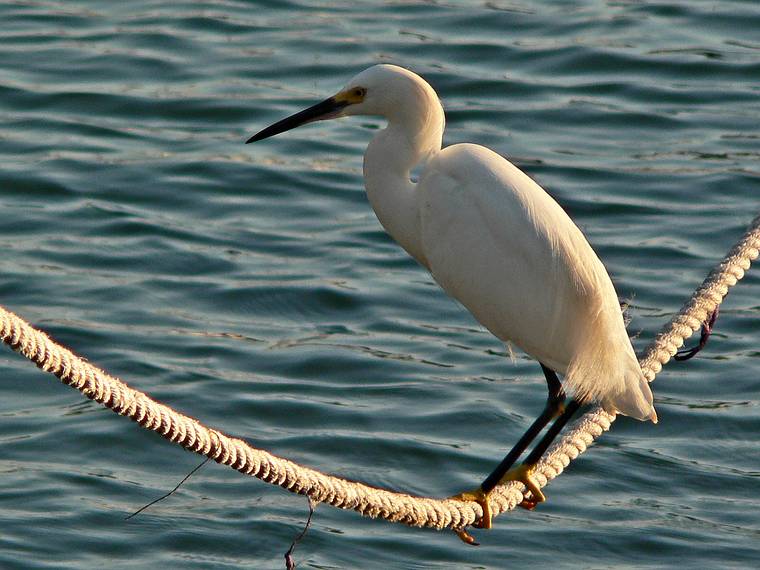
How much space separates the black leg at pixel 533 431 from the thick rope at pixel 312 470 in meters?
0.04

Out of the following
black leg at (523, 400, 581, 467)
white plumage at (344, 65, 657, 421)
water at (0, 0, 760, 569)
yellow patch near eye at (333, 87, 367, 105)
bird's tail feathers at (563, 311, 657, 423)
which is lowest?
water at (0, 0, 760, 569)

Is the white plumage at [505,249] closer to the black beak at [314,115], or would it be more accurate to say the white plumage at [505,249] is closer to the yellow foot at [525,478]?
the black beak at [314,115]

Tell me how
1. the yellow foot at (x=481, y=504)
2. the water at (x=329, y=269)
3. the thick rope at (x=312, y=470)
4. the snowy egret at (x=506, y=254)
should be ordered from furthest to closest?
1. the water at (x=329, y=269)
2. the snowy egret at (x=506, y=254)
3. the yellow foot at (x=481, y=504)
4. the thick rope at (x=312, y=470)

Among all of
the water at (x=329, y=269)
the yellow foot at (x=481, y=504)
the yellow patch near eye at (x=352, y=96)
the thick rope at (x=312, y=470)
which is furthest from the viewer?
the water at (x=329, y=269)

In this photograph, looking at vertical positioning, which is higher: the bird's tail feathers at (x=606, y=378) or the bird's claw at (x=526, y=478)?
the bird's tail feathers at (x=606, y=378)

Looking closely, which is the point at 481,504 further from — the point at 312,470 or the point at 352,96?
the point at 352,96

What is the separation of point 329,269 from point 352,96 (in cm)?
396

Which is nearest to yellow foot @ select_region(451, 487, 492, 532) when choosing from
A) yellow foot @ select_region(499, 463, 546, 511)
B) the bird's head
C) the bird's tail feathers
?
yellow foot @ select_region(499, 463, 546, 511)

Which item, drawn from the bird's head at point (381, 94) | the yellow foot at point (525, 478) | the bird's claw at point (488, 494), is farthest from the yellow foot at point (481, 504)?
the bird's head at point (381, 94)

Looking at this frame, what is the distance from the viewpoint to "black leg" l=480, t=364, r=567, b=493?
4.67m

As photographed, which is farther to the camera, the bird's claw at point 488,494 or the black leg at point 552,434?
the black leg at point 552,434

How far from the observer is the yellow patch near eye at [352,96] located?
4.78m

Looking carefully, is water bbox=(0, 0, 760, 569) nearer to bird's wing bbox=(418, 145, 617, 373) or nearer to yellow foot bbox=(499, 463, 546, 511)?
yellow foot bbox=(499, 463, 546, 511)

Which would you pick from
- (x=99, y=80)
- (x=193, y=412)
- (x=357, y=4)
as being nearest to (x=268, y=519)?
(x=193, y=412)
